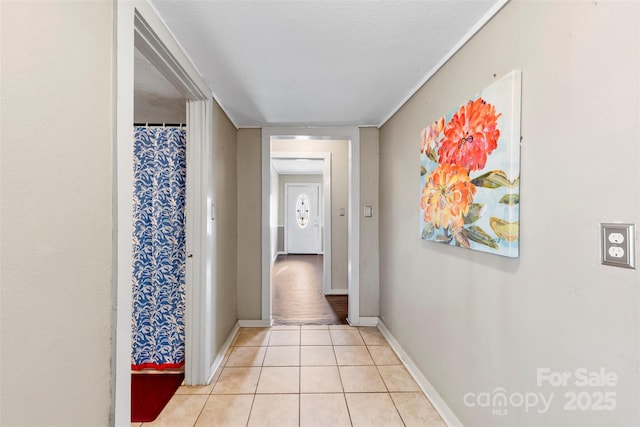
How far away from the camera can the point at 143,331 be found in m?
2.46

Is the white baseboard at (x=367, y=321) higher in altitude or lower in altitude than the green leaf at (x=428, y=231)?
lower

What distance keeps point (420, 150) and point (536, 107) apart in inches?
42.3

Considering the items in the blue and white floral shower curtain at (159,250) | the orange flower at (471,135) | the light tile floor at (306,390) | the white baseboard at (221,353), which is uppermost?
the orange flower at (471,135)

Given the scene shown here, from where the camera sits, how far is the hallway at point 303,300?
3.57 metres

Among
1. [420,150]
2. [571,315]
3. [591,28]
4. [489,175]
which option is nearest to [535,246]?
[571,315]

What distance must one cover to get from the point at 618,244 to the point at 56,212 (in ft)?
5.22

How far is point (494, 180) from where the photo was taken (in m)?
1.35

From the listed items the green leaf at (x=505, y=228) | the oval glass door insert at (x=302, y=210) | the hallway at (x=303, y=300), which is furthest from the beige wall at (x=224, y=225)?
the oval glass door insert at (x=302, y=210)

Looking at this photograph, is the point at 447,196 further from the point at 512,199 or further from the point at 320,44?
the point at 320,44

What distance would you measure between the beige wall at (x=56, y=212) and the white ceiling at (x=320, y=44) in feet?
1.85

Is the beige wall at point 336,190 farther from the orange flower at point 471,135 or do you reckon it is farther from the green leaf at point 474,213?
the green leaf at point 474,213

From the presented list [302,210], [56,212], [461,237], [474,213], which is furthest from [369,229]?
[302,210]

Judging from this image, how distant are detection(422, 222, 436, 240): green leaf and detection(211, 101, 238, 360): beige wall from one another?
1.59 meters

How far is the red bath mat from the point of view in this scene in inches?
75.5
